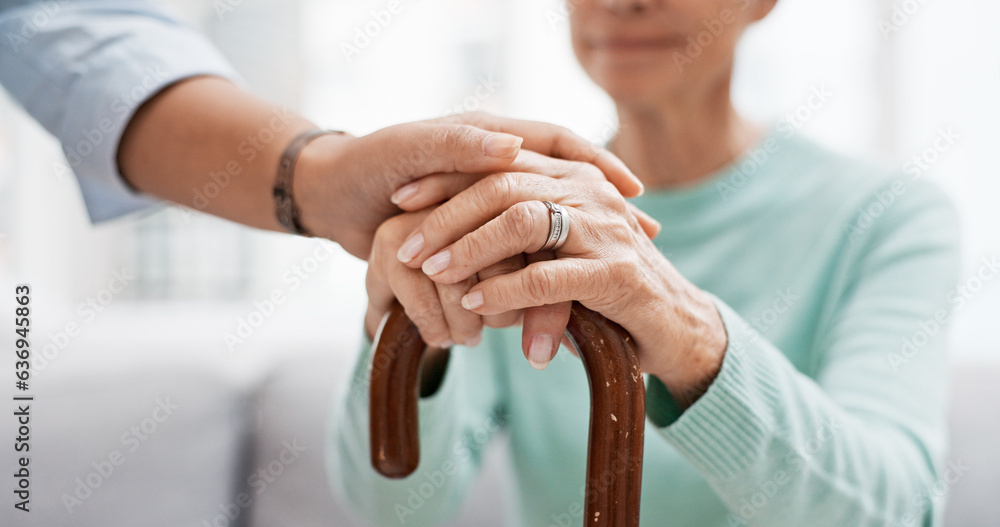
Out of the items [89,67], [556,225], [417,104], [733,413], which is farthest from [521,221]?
[417,104]

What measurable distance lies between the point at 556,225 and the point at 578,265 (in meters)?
0.03

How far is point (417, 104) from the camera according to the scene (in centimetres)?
196

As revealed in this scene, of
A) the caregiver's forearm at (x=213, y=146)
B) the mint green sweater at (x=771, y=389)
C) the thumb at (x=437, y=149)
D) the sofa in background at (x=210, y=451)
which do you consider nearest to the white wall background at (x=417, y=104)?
the sofa in background at (x=210, y=451)

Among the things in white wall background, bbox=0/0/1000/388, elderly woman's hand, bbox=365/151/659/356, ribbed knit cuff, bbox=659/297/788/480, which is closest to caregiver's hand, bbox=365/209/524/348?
elderly woman's hand, bbox=365/151/659/356

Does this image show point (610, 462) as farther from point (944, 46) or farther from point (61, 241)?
point (61, 241)

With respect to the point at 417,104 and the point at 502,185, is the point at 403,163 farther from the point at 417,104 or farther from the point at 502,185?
the point at 417,104

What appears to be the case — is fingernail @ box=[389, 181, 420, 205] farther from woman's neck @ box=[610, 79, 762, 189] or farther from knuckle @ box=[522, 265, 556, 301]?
woman's neck @ box=[610, 79, 762, 189]

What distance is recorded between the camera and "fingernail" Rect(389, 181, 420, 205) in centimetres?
43

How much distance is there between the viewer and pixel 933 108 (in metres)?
1.70

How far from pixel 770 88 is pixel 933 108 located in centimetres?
40

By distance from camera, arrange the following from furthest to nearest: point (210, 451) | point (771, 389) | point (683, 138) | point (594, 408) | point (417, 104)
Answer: point (417, 104) < point (210, 451) < point (683, 138) < point (771, 389) < point (594, 408)

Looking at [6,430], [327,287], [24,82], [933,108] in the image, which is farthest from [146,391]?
[933,108]

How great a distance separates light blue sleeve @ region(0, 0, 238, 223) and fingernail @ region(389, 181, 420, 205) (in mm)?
210

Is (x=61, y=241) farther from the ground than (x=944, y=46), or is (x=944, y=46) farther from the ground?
(x=944, y=46)
